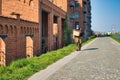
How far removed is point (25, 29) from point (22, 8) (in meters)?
5.80

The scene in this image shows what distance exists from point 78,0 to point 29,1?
183ft

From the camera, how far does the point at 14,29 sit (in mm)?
19500

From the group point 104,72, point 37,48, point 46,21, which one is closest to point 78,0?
point 46,21

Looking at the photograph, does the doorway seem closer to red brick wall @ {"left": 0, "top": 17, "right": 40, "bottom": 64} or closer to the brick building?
the brick building

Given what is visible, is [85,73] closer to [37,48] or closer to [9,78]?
[9,78]

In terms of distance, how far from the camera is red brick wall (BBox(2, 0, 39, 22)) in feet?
85.1

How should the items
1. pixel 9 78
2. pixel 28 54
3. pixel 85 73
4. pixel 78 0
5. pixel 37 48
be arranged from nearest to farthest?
pixel 9 78
pixel 85 73
pixel 28 54
pixel 37 48
pixel 78 0

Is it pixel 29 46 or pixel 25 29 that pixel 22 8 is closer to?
pixel 29 46

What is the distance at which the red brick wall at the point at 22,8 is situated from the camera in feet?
85.1

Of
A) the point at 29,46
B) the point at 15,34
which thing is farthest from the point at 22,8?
the point at 15,34

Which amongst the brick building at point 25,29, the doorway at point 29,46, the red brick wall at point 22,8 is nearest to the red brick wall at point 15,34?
the brick building at point 25,29

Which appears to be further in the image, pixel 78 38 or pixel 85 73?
pixel 78 38

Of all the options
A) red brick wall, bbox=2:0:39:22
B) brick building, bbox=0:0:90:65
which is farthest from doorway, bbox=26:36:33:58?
red brick wall, bbox=2:0:39:22

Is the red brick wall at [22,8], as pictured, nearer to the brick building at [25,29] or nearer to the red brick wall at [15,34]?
the brick building at [25,29]
